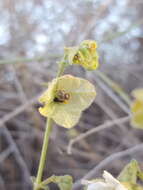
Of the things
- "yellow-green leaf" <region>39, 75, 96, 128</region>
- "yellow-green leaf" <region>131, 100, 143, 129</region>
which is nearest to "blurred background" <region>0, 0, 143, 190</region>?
"yellow-green leaf" <region>39, 75, 96, 128</region>

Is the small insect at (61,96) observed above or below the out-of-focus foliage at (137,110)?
below

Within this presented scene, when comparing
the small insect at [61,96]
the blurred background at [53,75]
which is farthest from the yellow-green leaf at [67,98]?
the blurred background at [53,75]

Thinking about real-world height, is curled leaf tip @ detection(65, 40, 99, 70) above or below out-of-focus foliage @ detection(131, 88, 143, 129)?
above

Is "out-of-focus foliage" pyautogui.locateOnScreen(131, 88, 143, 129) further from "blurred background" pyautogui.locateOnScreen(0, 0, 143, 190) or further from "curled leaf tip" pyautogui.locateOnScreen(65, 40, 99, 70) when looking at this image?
Answer: "blurred background" pyautogui.locateOnScreen(0, 0, 143, 190)

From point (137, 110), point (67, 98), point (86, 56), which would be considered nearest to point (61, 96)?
point (67, 98)

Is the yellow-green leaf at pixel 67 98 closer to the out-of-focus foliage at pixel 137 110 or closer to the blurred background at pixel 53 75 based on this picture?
the out-of-focus foliage at pixel 137 110
